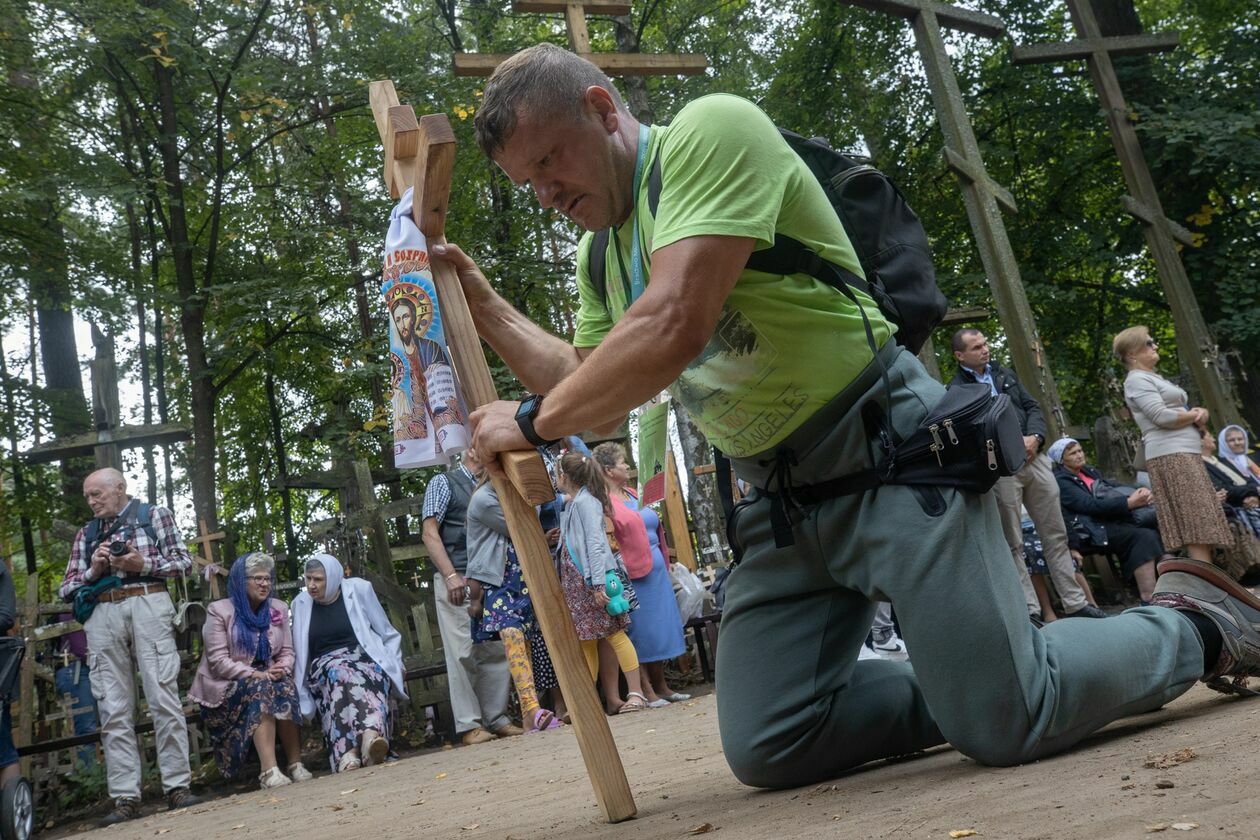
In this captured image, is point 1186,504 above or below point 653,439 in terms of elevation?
below

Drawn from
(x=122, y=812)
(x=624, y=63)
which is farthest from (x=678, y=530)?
(x=122, y=812)

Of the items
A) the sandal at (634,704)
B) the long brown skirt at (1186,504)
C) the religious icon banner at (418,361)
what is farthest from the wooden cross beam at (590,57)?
the religious icon banner at (418,361)

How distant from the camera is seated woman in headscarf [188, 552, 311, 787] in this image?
8.50m

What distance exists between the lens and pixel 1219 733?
269 cm

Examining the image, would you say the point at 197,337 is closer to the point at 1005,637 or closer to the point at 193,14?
the point at 193,14

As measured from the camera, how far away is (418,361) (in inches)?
137

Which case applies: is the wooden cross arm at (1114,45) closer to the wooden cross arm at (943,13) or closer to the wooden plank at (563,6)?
the wooden cross arm at (943,13)

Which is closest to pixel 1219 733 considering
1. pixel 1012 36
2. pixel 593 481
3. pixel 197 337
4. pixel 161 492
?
pixel 593 481

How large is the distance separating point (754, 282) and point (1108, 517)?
886 centimetres

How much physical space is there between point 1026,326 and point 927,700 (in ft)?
23.1

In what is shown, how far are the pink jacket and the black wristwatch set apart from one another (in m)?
6.35

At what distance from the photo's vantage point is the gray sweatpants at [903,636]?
8.99 ft

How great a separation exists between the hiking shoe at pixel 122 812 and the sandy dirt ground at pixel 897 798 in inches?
99.7

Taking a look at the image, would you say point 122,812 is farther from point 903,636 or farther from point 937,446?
point 937,446
